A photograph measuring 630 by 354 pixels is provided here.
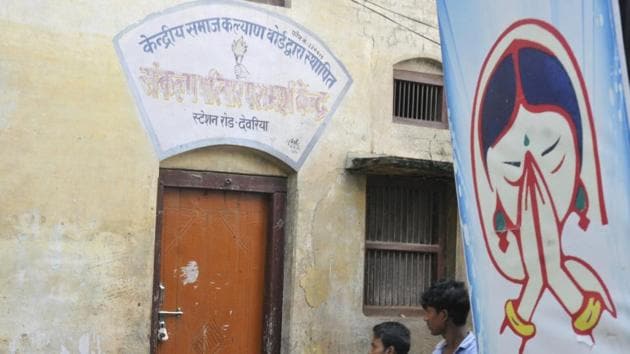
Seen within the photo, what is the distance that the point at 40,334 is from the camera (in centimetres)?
700

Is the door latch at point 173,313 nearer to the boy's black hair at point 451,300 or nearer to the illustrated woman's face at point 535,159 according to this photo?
the boy's black hair at point 451,300

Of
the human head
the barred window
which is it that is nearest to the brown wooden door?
the barred window

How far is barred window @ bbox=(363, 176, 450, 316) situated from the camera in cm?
880

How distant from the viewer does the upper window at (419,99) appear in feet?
29.1

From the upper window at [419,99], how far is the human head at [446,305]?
4.09 meters

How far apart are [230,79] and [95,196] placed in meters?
1.42

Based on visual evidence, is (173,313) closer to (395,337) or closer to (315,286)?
(315,286)

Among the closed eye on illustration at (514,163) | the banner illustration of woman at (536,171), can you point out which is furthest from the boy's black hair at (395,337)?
the closed eye on illustration at (514,163)

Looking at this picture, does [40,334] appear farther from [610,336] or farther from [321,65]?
[610,336]

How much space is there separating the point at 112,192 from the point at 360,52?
2.52 m

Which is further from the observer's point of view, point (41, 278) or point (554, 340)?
point (41, 278)

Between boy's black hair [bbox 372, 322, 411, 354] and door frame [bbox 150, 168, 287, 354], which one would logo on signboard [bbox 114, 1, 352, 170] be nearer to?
door frame [bbox 150, 168, 287, 354]

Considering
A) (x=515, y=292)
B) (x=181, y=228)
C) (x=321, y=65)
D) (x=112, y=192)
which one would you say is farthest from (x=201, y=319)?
(x=515, y=292)

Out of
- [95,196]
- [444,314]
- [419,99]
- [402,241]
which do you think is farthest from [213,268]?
[444,314]
